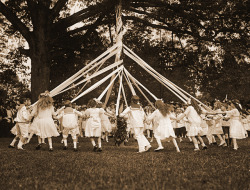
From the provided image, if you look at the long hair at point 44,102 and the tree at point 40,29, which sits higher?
the tree at point 40,29

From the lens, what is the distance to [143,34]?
64.0 ft

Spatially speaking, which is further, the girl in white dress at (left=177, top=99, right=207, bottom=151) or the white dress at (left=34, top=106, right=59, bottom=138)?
the girl in white dress at (left=177, top=99, right=207, bottom=151)

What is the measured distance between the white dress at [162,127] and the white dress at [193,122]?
0.85 metres

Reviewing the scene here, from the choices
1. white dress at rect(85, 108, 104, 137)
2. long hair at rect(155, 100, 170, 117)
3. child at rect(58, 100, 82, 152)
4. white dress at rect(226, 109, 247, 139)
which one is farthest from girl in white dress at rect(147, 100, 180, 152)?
child at rect(58, 100, 82, 152)

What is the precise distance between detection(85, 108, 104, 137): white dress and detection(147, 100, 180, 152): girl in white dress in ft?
5.19

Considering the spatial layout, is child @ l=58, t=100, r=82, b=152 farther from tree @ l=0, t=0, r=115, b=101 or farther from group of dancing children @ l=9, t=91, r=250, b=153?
tree @ l=0, t=0, r=115, b=101

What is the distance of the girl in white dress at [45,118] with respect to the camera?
9.95 metres

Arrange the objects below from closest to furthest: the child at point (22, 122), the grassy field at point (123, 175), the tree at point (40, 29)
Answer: the grassy field at point (123, 175) → the child at point (22, 122) → the tree at point (40, 29)

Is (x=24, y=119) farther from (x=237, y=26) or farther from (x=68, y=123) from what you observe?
(x=237, y=26)

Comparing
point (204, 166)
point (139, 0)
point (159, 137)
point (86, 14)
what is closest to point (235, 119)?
point (159, 137)

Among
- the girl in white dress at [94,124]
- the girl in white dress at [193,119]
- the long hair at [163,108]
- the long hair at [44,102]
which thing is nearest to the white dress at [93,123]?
the girl in white dress at [94,124]

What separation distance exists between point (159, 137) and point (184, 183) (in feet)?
17.2

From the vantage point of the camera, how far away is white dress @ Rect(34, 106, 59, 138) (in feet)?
32.5

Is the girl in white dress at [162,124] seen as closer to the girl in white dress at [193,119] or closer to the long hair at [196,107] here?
the girl in white dress at [193,119]
